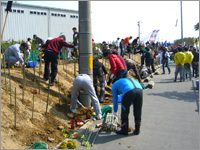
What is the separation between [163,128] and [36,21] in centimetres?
2958

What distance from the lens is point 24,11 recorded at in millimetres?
31047

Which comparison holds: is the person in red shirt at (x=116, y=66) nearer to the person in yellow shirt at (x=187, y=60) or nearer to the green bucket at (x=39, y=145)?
the green bucket at (x=39, y=145)

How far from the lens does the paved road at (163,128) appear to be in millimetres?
4930

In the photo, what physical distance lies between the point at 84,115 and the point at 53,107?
91 cm

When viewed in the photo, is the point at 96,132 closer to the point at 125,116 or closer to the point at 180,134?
the point at 125,116

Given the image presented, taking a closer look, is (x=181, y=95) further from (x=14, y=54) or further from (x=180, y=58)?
(x=14, y=54)

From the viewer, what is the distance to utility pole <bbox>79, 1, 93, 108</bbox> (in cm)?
702

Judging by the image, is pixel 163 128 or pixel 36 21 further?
pixel 36 21

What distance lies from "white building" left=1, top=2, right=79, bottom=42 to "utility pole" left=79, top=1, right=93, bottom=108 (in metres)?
24.0

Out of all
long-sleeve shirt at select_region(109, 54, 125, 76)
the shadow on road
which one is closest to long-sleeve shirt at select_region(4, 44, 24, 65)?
long-sleeve shirt at select_region(109, 54, 125, 76)

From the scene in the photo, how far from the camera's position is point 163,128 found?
5.88 metres

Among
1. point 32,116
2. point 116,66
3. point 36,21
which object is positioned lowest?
point 32,116

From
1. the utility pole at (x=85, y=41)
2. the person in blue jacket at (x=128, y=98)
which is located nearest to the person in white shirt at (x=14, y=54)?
the utility pole at (x=85, y=41)

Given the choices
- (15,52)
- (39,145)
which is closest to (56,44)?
(15,52)
